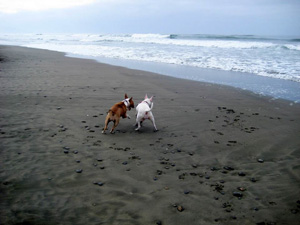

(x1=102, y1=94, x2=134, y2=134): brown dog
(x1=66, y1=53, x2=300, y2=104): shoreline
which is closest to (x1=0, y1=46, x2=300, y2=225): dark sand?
(x1=102, y1=94, x2=134, y2=134): brown dog

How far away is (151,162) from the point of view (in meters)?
4.36

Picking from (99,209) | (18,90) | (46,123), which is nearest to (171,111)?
(46,123)

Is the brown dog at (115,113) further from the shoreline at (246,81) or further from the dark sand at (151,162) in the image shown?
the shoreline at (246,81)

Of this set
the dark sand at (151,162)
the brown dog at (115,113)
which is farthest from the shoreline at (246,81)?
the brown dog at (115,113)

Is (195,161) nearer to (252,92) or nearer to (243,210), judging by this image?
(243,210)

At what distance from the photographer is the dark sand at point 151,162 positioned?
307 centimetres

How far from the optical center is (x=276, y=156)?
4629mm

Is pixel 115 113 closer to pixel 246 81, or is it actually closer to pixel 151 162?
pixel 151 162

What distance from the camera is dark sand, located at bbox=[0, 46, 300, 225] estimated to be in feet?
10.1

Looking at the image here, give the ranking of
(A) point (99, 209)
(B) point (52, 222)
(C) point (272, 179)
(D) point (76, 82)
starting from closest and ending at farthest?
1. (B) point (52, 222)
2. (A) point (99, 209)
3. (C) point (272, 179)
4. (D) point (76, 82)

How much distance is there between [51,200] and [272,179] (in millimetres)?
3234

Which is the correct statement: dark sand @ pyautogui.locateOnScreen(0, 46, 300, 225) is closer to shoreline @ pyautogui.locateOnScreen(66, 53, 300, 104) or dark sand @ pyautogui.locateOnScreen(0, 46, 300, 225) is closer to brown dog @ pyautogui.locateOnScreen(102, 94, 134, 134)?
brown dog @ pyautogui.locateOnScreen(102, 94, 134, 134)

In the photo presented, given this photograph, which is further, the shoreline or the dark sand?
the shoreline

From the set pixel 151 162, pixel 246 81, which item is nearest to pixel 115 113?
pixel 151 162
